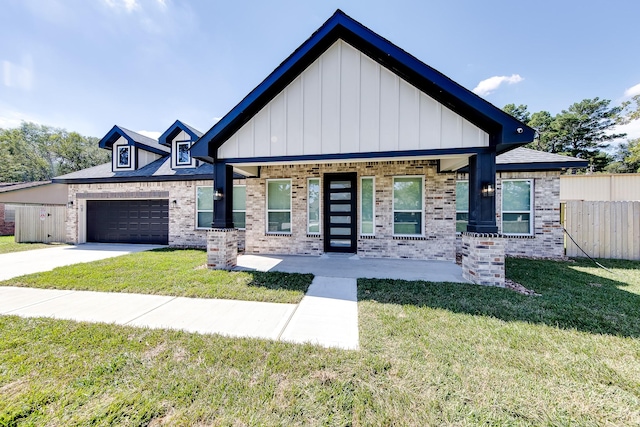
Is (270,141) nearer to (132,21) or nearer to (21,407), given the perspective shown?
(21,407)

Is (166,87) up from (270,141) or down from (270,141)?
up

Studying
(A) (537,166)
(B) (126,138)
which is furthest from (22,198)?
(A) (537,166)

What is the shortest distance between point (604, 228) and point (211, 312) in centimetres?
1142

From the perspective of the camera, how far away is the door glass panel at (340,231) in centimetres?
825

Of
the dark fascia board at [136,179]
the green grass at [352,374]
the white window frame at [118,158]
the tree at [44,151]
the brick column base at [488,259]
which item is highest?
the tree at [44,151]

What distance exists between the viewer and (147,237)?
425 inches

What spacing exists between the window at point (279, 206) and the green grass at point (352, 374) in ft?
17.4

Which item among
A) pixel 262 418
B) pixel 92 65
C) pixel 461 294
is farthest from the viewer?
pixel 92 65

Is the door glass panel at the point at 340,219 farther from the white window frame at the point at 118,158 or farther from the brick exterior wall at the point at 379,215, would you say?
the white window frame at the point at 118,158

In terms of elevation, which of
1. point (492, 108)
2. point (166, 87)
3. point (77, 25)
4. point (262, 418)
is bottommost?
point (262, 418)

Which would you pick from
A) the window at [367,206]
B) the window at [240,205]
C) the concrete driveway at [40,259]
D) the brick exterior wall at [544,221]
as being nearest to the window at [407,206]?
the window at [367,206]

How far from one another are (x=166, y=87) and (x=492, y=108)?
1212 cm

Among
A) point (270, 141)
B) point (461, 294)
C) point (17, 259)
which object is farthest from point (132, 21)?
point (461, 294)

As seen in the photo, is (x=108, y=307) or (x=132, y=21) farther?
(x=132, y=21)
